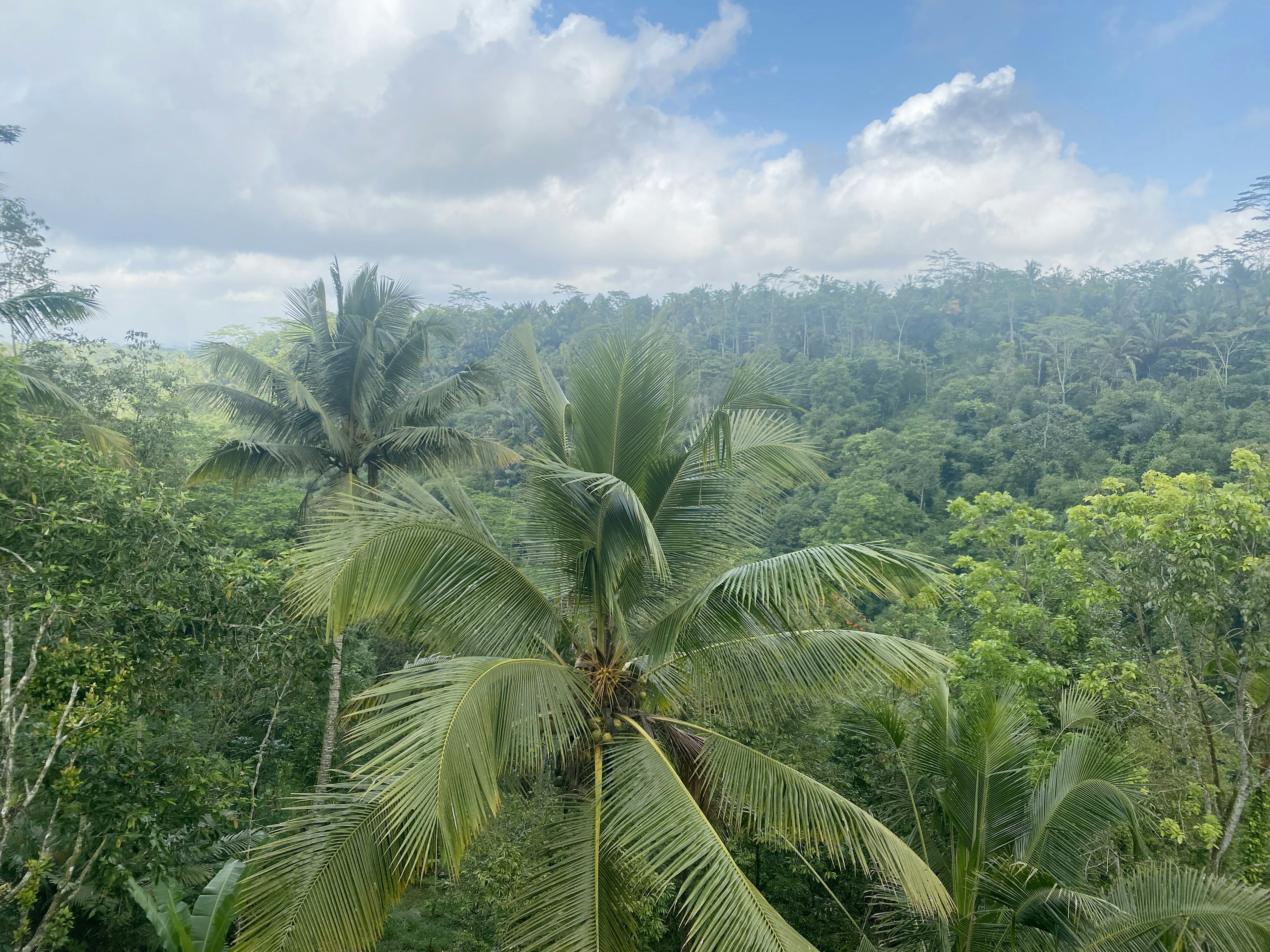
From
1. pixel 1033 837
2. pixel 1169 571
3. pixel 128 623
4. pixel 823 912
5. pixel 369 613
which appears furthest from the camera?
pixel 823 912

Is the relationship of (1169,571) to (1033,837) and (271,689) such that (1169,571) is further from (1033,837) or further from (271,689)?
(271,689)

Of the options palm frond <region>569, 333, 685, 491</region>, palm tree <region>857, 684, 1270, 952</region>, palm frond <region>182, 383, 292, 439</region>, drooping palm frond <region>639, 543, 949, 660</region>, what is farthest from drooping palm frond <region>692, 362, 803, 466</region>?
palm frond <region>182, 383, 292, 439</region>

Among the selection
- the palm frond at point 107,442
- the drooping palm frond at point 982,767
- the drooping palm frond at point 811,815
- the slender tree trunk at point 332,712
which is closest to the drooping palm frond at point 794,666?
the drooping palm frond at point 811,815

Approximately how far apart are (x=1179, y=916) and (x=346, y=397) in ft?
35.1

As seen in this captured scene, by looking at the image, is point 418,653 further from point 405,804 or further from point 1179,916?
point 1179,916

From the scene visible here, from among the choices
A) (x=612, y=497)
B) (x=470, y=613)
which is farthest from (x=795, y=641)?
(x=470, y=613)

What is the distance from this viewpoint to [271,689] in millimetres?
8414

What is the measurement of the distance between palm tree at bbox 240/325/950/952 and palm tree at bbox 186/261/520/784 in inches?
221

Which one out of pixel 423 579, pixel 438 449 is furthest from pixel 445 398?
pixel 423 579

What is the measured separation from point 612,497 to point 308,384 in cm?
798

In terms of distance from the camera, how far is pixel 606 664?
502 centimetres

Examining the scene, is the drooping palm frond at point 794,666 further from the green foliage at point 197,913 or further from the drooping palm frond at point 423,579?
A: the green foliage at point 197,913

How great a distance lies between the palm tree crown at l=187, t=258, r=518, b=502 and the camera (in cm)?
1015

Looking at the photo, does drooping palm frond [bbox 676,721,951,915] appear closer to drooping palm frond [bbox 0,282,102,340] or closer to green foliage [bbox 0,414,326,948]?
green foliage [bbox 0,414,326,948]
